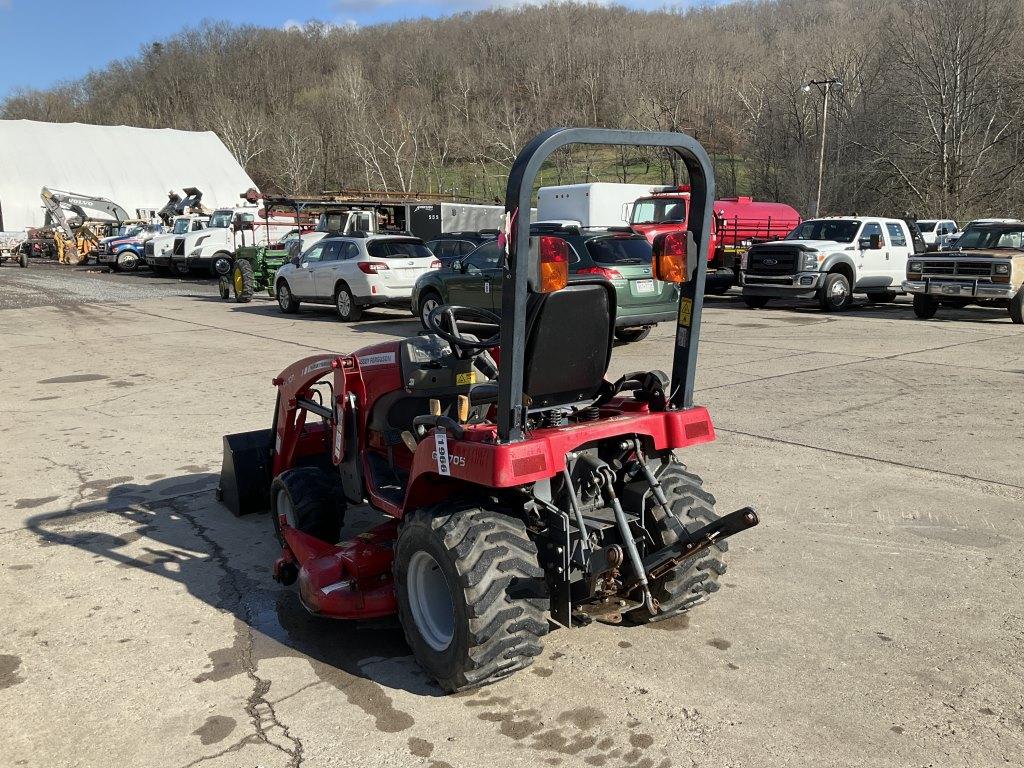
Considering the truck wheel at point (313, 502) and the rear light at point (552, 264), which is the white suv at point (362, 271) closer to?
the truck wheel at point (313, 502)

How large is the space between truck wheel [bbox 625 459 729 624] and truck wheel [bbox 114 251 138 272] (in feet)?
122

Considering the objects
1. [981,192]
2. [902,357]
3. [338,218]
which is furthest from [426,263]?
[981,192]

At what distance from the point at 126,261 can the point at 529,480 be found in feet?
123

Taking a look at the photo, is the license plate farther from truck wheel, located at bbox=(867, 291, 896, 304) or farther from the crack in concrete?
truck wheel, located at bbox=(867, 291, 896, 304)

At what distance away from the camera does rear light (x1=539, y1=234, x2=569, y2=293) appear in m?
3.22

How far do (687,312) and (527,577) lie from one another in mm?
1359

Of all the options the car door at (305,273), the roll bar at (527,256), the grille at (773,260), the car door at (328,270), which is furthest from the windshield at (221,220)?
the roll bar at (527,256)

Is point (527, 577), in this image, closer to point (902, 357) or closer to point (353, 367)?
point (353, 367)

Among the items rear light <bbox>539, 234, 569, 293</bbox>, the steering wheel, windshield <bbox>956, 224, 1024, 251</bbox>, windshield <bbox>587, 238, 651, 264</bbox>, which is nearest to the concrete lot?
the steering wheel

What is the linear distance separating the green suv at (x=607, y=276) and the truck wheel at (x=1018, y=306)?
21.6 ft

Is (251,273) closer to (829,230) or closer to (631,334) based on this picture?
(631,334)

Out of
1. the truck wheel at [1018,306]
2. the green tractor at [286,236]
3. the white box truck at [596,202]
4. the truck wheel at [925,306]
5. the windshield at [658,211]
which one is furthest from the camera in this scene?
the white box truck at [596,202]

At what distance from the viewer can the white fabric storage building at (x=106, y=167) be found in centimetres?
5406

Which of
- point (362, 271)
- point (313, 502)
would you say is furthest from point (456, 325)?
point (362, 271)
